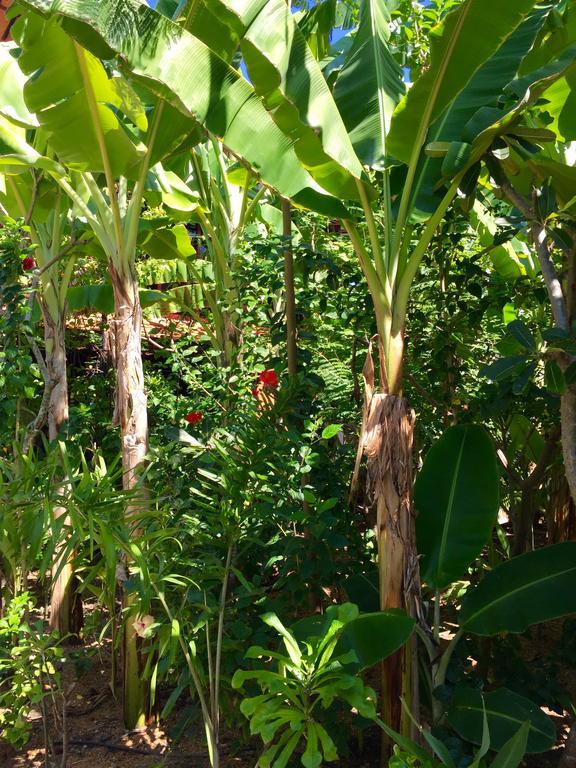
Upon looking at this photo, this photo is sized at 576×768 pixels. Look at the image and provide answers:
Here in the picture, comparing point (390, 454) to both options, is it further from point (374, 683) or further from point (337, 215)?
point (374, 683)

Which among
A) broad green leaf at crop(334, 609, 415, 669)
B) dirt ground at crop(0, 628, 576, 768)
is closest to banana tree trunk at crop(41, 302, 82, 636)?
dirt ground at crop(0, 628, 576, 768)

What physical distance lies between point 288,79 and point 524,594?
7.92 ft

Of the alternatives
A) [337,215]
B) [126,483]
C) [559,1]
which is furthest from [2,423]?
[559,1]

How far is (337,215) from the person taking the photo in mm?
3498

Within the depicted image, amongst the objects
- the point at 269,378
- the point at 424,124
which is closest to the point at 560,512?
the point at 269,378

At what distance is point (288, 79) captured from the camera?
117 inches

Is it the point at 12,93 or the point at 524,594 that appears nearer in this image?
the point at 524,594

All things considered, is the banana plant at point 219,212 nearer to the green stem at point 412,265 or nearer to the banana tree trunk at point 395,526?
the green stem at point 412,265

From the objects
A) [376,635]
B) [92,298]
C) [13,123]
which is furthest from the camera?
[92,298]

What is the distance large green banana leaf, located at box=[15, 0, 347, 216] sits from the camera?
2.86 metres

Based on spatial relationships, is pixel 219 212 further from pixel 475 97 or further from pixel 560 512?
pixel 560 512

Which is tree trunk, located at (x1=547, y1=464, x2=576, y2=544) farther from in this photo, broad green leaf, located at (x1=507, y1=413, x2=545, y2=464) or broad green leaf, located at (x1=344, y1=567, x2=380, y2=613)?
broad green leaf, located at (x1=344, y1=567, x2=380, y2=613)

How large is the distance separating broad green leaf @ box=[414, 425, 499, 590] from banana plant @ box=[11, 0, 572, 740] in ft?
0.97

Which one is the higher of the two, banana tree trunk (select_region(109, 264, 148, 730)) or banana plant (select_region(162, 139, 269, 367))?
banana plant (select_region(162, 139, 269, 367))
